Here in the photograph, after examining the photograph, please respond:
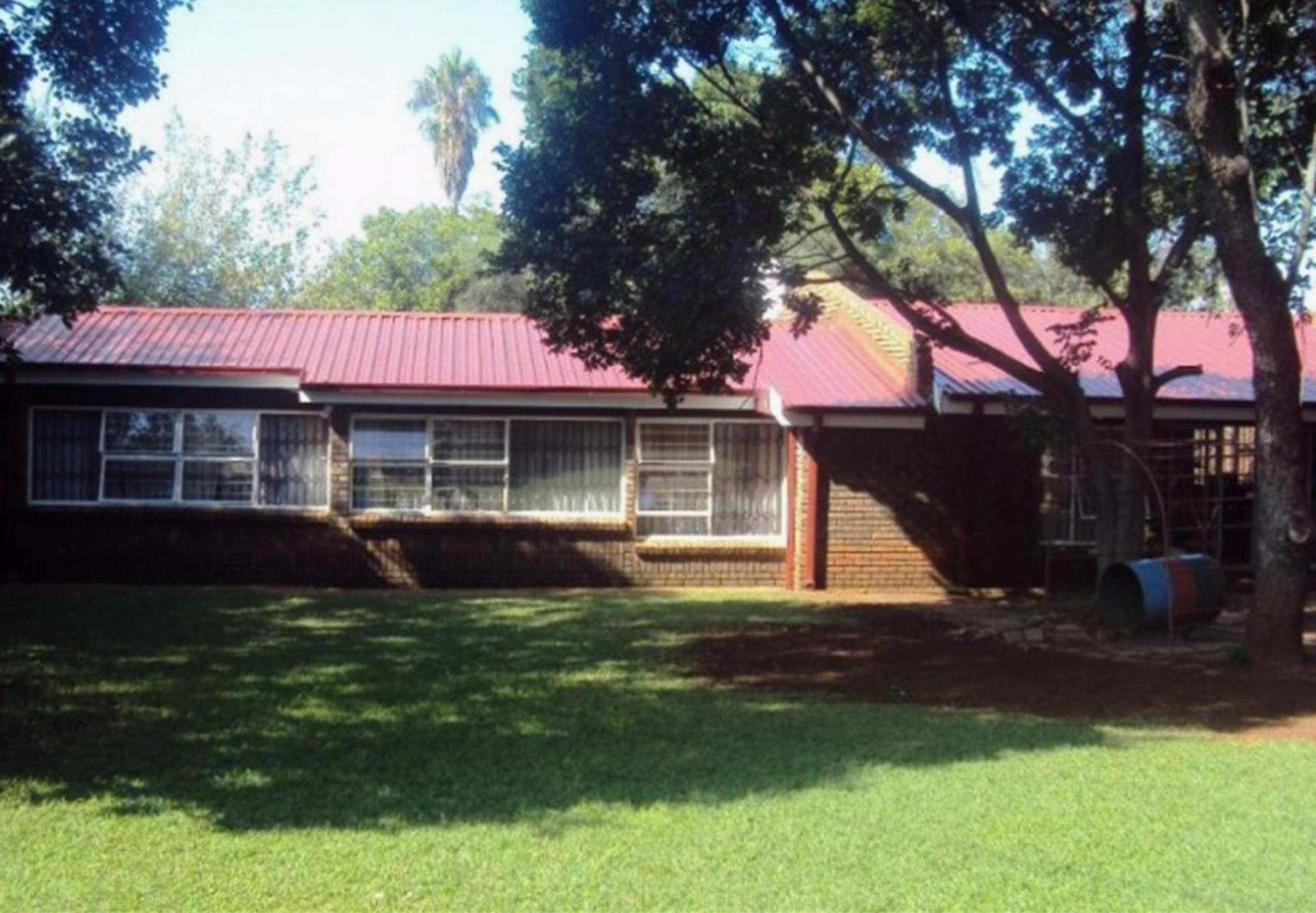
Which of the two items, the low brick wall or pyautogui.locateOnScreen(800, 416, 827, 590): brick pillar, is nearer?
the low brick wall

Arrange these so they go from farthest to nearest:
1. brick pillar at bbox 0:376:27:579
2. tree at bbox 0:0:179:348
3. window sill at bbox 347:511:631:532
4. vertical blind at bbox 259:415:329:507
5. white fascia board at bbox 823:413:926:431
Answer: vertical blind at bbox 259:415:329:507
window sill at bbox 347:511:631:532
white fascia board at bbox 823:413:926:431
brick pillar at bbox 0:376:27:579
tree at bbox 0:0:179:348

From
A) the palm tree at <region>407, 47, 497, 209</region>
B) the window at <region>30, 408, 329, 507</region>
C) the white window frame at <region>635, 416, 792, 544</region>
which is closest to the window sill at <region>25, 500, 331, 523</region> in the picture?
the window at <region>30, 408, 329, 507</region>

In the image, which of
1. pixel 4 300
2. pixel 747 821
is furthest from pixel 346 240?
pixel 747 821

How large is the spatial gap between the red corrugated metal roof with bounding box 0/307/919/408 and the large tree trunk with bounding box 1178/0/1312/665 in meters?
6.86

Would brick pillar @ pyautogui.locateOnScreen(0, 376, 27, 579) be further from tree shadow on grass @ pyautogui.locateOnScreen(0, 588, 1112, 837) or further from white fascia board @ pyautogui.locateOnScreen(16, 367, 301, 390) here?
tree shadow on grass @ pyautogui.locateOnScreen(0, 588, 1112, 837)

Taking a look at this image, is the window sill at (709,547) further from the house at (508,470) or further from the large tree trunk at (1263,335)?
the large tree trunk at (1263,335)

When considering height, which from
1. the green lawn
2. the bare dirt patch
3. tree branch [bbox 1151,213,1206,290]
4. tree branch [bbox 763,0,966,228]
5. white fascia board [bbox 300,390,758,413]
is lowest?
the green lawn

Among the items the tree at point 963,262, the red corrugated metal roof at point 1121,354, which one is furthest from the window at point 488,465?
the tree at point 963,262

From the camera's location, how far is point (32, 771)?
8133 mm

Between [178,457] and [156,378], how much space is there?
1.20 meters

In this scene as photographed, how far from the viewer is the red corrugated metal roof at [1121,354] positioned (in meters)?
19.7

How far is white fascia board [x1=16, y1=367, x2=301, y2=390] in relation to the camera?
18562mm

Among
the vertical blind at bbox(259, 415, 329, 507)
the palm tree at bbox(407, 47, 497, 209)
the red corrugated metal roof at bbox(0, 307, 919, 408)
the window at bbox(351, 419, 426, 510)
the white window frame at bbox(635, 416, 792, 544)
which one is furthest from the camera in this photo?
the palm tree at bbox(407, 47, 497, 209)

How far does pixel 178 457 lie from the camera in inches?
757
